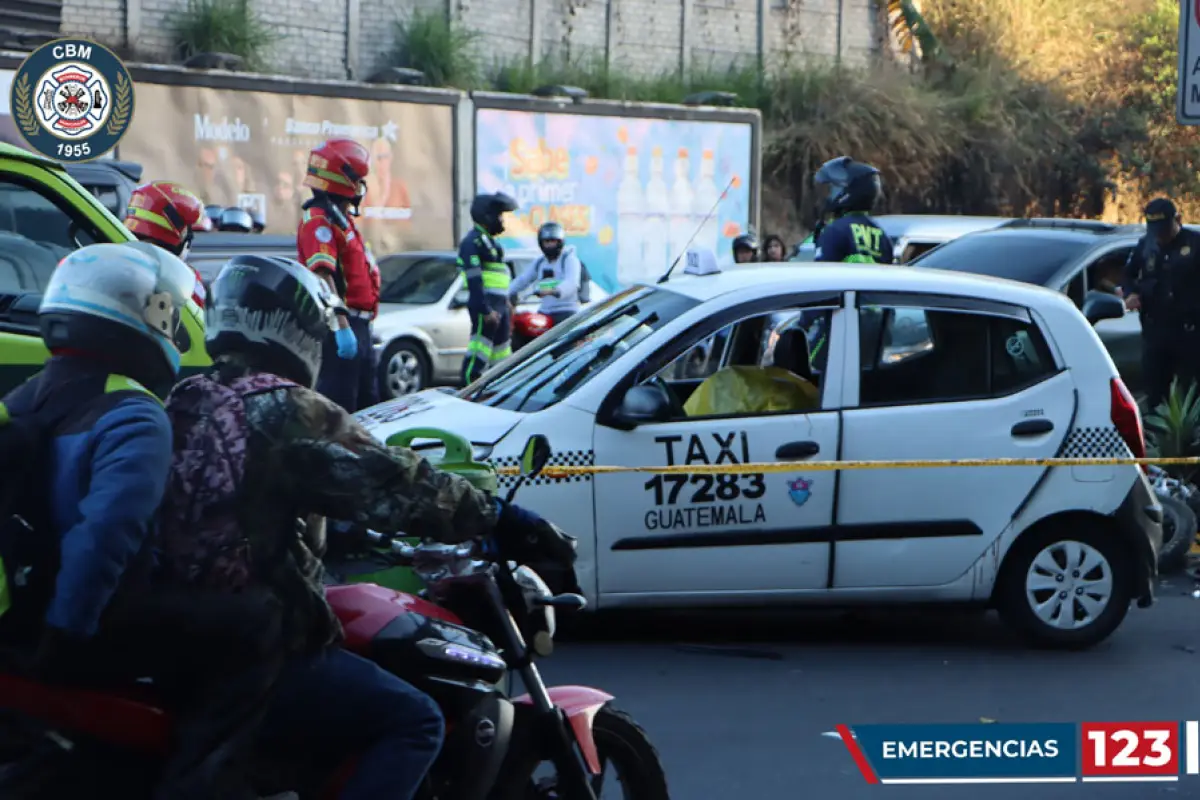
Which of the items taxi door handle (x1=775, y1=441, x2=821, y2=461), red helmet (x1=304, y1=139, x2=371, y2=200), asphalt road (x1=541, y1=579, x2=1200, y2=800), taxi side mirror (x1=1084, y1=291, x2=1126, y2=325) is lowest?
asphalt road (x1=541, y1=579, x2=1200, y2=800)

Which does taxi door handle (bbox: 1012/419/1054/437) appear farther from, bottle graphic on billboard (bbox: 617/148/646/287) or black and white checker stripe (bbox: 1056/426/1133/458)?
bottle graphic on billboard (bbox: 617/148/646/287)

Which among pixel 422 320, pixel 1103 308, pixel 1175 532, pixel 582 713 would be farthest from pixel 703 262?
pixel 422 320

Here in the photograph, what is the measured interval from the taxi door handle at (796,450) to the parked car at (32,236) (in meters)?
2.23

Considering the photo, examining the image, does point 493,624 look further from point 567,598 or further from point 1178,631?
point 1178,631

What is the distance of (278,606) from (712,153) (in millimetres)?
23511

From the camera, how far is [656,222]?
26.1 m

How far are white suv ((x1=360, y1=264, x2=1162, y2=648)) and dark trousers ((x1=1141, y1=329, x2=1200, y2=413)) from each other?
179 inches

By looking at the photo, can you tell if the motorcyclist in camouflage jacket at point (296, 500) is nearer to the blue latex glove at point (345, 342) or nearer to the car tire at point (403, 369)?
the blue latex glove at point (345, 342)

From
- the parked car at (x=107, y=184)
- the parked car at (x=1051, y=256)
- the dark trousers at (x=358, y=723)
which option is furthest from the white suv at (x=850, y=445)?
the parked car at (x=1051, y=256)

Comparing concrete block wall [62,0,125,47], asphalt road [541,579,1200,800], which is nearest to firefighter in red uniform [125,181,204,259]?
asphalt road [541,579,1200,800]

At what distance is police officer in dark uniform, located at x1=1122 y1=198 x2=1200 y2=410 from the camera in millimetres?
11672

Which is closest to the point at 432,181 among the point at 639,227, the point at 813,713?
the point at 639,227

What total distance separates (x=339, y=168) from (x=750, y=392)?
284cm

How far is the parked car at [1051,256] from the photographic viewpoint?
466 inches
